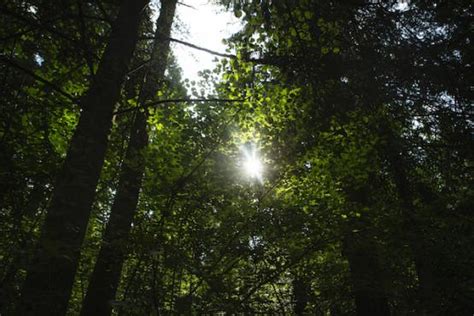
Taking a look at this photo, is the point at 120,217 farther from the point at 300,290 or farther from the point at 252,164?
the point at 300,290

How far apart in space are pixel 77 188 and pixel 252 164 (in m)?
2.87

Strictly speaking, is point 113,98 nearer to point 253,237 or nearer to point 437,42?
point 253,237

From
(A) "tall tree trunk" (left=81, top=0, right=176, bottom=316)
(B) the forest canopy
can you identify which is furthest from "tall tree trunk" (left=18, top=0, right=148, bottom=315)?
(A) "tall tree trunk" (left=81, top=0, right=176, bottom=316)

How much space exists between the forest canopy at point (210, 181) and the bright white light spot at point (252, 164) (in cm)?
3

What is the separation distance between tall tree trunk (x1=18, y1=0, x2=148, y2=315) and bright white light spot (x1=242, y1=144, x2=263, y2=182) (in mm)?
2227

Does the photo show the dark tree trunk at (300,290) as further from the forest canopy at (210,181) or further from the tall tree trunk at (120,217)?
the tall tree trunk at (120,217)

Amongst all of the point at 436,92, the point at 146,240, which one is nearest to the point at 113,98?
the point at 146,240

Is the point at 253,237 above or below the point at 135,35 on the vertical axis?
below

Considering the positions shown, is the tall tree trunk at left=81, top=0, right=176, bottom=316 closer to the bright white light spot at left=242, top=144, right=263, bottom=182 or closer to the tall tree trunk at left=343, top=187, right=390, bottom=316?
the bright white light spot at left=242, top=144, right=263, bottom=182

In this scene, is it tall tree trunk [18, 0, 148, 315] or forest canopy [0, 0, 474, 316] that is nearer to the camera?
→ tall tree trunk [18, 0, 148, 315]

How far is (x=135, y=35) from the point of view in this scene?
394cm

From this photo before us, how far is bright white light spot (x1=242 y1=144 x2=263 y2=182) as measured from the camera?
505cm

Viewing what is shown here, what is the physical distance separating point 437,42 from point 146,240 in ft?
27.6

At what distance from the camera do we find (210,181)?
14.0 ft
